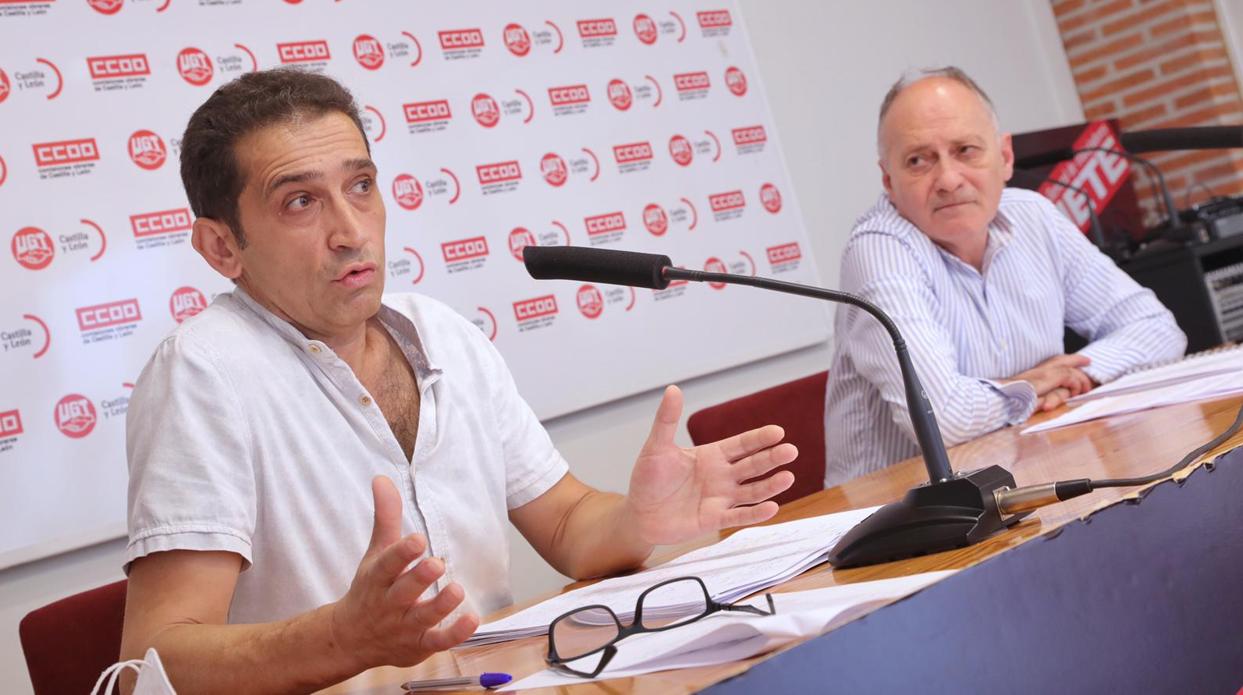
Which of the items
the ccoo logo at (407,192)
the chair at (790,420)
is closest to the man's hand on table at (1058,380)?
the chair at (790,420)

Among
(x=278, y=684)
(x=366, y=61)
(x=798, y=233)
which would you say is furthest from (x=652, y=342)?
(x=278, y=684)

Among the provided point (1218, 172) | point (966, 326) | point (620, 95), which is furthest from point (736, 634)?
point (1218, 172)

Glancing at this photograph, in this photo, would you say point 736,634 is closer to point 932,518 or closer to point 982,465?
point 932,518

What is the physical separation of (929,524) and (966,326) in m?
1.43

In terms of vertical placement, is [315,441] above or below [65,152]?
below

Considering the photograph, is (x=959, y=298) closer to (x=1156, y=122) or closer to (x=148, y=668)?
(x=148, y=668)

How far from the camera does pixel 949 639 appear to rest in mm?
877

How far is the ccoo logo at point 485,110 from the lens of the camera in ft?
11.1

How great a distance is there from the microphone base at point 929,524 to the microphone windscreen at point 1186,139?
1.13 metres

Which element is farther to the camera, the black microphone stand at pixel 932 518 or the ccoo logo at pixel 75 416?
the ccoo logo at pixel 75 416

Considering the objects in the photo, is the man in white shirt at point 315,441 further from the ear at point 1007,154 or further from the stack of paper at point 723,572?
the ear at point 1007,154

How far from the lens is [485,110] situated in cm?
339

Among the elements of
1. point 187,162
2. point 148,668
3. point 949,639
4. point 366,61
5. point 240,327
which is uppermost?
point 366,61

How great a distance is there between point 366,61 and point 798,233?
1.52 meters
